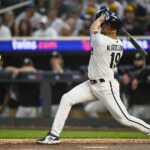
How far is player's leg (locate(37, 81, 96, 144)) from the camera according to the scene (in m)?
8.47

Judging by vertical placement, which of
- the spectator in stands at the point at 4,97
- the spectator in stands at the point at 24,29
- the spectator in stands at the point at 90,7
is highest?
the spectator in stands at the point at 90,7

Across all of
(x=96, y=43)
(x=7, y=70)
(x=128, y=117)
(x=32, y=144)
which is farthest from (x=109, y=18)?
(x=7, y=70)

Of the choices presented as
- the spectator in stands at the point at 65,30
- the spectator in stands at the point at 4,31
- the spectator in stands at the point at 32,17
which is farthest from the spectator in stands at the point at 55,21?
the spectator in stands at the point at 4,31

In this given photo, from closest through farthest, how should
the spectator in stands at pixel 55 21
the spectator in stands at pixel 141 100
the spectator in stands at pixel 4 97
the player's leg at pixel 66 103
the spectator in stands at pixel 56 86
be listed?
the player's leg at pixel 66 103, the spectator in stands at pixel 141 100, the spectator in stands at pixel 56 86, the spectator in stands at pixel 4 97, the spectator in stands at pixel 55 21

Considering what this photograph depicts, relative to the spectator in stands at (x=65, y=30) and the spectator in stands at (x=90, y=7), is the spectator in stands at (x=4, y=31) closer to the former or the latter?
the spectator in stands at (x=65, y=30)

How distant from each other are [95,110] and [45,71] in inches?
57.7

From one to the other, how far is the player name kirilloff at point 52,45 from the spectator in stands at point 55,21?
585 millimetres

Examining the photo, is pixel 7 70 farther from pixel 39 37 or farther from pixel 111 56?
pixel 111 56

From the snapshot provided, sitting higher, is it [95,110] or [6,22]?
[6,22]

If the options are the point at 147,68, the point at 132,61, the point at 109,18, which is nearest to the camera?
the point at 109,18

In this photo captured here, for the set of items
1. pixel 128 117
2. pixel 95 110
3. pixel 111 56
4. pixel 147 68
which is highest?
pixel 111 56

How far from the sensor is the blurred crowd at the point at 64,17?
14587 mm

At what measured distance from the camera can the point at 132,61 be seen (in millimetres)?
14719

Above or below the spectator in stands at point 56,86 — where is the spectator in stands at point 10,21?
above
